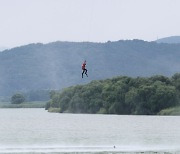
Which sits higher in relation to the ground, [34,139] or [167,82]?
[167,82]

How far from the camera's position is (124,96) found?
140500 millimetres

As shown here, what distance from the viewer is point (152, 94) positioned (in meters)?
135

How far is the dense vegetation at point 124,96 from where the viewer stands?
134m

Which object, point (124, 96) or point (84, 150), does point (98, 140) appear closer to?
point (84, 150)

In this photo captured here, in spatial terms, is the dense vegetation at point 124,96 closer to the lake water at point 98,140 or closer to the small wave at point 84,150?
the lake water at point 98,140

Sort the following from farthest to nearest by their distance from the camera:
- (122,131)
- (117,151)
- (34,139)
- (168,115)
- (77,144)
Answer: (168,115) → (122,131) → (34,139) → (77,144) → (117,151)

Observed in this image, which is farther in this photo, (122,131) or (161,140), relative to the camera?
(122,131)

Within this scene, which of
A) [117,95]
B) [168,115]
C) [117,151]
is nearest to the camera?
[117,151]

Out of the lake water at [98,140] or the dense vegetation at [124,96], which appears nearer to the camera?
the lake water at [98,140]

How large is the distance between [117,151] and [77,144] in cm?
906

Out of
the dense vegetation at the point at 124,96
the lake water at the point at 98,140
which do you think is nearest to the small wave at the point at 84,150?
the lake water at the point at 98,140

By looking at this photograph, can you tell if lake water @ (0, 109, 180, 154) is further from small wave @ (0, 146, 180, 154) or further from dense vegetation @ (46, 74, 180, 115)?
dense vegetation @ (46, 74, 180, 115)

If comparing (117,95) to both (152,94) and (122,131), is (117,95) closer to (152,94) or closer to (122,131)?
(152,94)

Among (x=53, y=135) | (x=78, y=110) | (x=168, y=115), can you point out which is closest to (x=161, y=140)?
(x=53, y=135)
